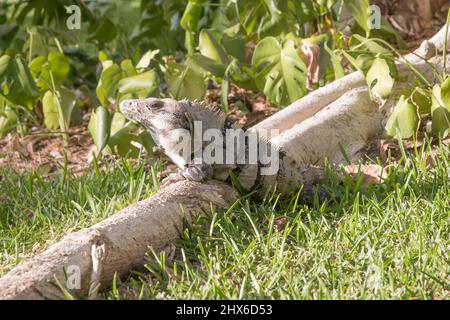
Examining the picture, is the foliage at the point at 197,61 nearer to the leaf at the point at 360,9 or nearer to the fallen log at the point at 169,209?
the leaf at the point at 360,9

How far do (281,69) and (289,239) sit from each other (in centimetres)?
181

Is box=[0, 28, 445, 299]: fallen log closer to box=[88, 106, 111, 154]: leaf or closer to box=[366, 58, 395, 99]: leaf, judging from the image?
box=[366, 58, 395, 99]: leaf

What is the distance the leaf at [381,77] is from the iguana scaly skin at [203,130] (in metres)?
0.71

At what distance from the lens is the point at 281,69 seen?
5.18 meters

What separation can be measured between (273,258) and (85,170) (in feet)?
6.92

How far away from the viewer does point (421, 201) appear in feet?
12.6

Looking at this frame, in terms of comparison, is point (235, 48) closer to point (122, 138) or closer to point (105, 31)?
point (122, 138)

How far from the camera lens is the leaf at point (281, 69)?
513 cm

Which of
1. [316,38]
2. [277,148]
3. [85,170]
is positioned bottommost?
[85,170]

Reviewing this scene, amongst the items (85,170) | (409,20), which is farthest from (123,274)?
(409,20)

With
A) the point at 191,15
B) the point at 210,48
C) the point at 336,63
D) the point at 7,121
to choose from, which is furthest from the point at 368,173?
the point at 7,121

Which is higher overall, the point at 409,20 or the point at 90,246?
the point at 409,20

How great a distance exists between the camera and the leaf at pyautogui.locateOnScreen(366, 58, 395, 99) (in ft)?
14.9

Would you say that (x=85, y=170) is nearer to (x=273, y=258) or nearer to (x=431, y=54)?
(x=273, y=258)
